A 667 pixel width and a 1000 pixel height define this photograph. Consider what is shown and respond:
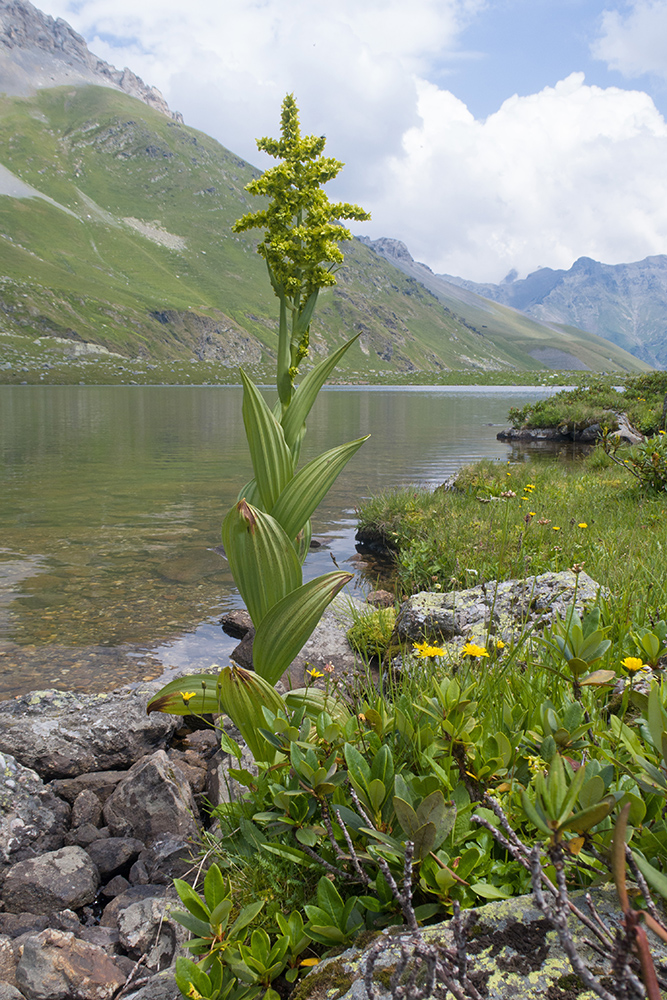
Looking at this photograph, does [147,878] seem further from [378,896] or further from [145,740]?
[378,896]

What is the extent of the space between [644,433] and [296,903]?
81.8 ft

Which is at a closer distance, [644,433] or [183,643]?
[183,643]

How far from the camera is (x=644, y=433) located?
2316 cm

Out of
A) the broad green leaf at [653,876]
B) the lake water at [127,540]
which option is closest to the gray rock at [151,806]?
the lake water at [127,540]

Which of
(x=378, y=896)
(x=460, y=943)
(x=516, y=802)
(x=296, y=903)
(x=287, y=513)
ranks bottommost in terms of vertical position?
(x=296, y=903)

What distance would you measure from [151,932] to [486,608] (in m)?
4.09

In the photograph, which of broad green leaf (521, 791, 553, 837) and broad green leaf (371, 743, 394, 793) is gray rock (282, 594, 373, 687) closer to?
broad green leaf (371, 743, 394, 793)

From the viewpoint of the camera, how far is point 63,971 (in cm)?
278

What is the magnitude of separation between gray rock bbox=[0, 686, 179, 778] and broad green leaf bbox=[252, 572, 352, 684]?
1771mm

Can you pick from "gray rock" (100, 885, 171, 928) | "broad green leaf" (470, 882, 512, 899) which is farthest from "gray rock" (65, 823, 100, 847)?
"broad green leaf" (470, 882, 512, 899)

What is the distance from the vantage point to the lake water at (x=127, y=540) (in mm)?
8148

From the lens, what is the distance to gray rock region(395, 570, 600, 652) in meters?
5.13

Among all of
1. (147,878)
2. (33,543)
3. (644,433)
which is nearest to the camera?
(147,878)

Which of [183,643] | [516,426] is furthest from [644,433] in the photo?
[183,643]
